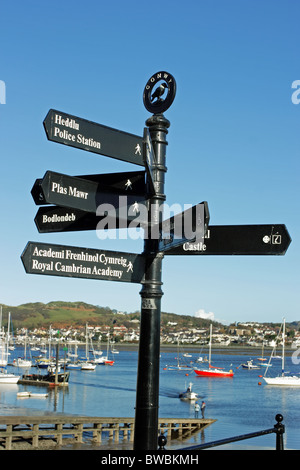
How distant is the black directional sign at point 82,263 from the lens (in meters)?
4.95

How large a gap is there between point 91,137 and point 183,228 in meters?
1.31

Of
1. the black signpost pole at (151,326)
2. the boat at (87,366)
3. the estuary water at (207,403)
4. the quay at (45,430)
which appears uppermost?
the black signpost pole at (151,326)

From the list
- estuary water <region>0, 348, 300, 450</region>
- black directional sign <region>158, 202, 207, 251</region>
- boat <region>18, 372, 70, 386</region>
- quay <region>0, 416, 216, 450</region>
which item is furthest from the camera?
boat <region>18, 372, 70, 386</region>

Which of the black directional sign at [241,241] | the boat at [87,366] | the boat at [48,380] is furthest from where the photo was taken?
the boat at [87,366]

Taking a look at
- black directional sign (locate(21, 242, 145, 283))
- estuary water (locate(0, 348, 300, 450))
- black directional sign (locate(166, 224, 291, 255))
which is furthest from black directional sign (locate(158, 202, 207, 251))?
estuary water (locate(0, 348, 300, 450))

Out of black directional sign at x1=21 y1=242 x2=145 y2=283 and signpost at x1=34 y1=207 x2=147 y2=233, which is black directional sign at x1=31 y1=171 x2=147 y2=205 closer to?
signpost at x1=34 y1=207 x2=147 y2=233

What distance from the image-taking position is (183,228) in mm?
4746

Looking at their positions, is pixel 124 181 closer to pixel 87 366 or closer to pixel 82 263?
pixel 82 263

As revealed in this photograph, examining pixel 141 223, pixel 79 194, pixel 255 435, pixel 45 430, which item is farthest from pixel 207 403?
pixel 79 194

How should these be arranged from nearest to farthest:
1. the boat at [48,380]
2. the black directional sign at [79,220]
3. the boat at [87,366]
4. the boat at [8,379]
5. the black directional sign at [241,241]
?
1. the black directional sign at [241,241]
2. the black directional sign at [79,220]
3. the boat at [48,380]
4. the boat at [8,379]
5. the boat at [87,366]

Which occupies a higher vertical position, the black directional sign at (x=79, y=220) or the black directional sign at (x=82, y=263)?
the black directional sign at (x=79, y=220)

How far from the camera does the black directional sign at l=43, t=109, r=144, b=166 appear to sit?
5031 millimetres

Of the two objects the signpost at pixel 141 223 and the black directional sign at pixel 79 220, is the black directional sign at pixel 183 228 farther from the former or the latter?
the black directional sign at pixel 79 220

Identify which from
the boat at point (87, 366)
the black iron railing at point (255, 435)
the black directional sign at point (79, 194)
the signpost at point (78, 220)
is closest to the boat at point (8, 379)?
the boat at point (87, 366)
